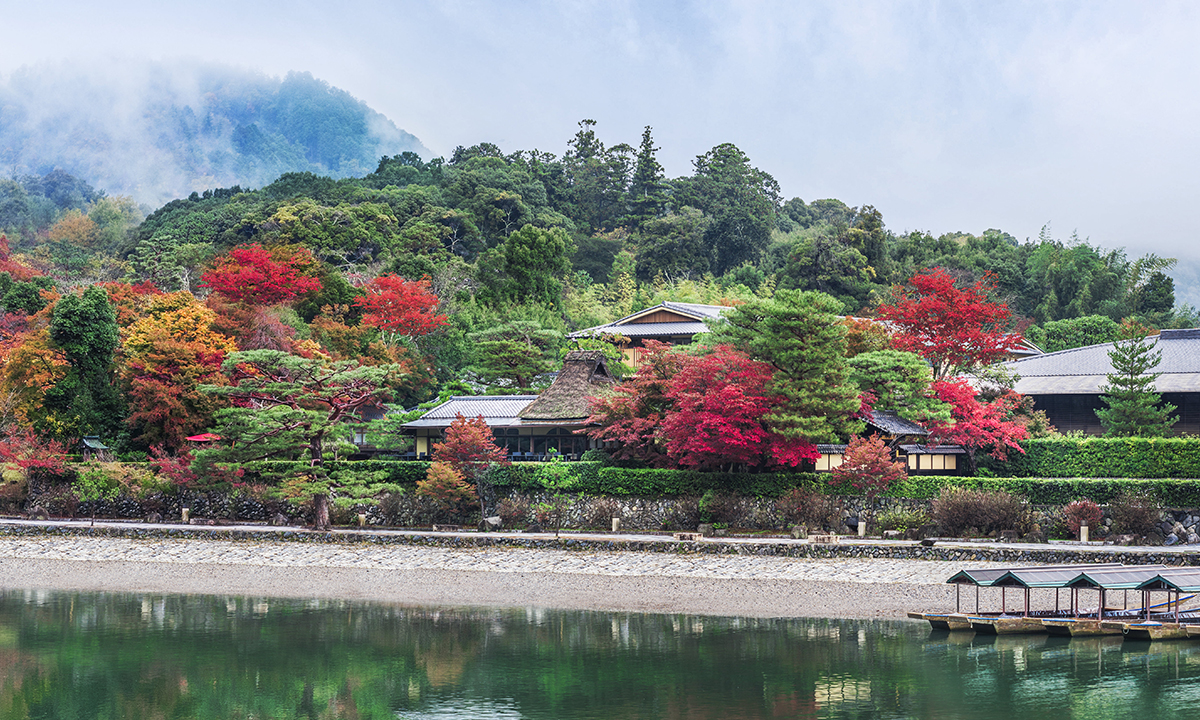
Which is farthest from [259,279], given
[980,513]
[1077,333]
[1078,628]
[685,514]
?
[1077,333]

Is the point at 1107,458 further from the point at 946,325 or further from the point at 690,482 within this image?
the point at 690,482

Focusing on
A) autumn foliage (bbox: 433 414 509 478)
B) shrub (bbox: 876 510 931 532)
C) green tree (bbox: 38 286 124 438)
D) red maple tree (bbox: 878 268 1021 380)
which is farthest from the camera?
green tree (bbox: 38 286 124 438)

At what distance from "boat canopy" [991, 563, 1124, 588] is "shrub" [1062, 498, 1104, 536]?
727 cm

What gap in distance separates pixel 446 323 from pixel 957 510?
2498cm

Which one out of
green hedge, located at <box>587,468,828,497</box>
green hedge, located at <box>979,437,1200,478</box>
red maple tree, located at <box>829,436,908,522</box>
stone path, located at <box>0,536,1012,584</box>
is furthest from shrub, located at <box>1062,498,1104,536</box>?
green hedge, located at <box>587,468,828,497</box>

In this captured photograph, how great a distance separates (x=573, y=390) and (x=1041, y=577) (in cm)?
1753

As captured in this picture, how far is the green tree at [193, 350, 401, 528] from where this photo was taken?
108ft

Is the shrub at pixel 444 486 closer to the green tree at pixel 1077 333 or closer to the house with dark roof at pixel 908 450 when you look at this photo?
the house with dark roof at pixel 908 450

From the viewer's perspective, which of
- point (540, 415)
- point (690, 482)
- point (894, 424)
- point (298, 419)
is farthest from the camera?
point (540, 415)

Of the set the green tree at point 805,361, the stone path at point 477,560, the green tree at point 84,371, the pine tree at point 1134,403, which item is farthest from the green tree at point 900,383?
the green tree at point 84,371

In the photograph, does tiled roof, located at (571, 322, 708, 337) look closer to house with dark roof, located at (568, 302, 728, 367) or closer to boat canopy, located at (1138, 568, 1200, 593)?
house with dark roof, located at (568, 302, 728, 367)

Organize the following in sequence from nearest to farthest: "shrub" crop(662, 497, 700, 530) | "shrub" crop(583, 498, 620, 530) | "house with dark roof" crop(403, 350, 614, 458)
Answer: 1. "shrub" crop(662, 497, 700, 530)
2. "shrub" crop(583, 498, 620, 530)
3. "house with dark roof" crop(403, 350, 614, 458)

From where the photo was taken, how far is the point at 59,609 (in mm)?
24844

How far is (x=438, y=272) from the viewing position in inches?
2178
